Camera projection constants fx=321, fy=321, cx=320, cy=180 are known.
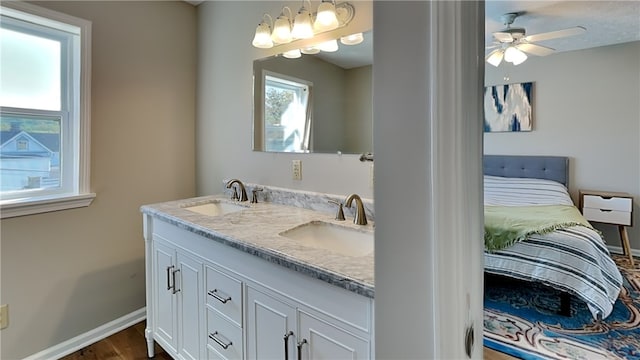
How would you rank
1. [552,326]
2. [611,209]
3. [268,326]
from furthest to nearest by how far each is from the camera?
[611,209]
[552,326]
[268,326]

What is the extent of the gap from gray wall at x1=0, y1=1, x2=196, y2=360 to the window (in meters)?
0.06

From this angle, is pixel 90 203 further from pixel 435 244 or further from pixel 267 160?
pixel 435 244

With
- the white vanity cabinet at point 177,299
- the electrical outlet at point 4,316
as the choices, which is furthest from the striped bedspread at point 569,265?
the electrical outlet at point 4,316

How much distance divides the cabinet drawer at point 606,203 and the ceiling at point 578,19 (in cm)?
147

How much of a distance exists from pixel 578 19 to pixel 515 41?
20.9 inches

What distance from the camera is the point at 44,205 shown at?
1787mm

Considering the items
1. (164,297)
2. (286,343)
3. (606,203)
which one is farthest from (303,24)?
(606,203)

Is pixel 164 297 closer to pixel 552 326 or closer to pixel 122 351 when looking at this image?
pixel 122 351

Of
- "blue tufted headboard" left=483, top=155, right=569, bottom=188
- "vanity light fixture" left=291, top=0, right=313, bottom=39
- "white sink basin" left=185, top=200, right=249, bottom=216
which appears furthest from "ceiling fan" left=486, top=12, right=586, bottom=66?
"white sink basin" left=185, top=200, right=249, bottom=216

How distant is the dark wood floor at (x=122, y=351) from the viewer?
188 centimetres

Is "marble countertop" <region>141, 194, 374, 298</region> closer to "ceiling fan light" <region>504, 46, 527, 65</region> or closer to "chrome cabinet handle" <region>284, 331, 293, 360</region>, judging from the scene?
"chrome cabinet handle" <region>284, 331, 293, 360</region>

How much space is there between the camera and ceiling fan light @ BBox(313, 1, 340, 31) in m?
1.57

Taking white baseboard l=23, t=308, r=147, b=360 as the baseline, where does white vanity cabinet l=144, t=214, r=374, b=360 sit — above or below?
above

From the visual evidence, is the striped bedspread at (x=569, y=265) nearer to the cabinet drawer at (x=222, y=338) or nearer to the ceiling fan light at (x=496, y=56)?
the ceiling fan light at (x=496, y=56)
